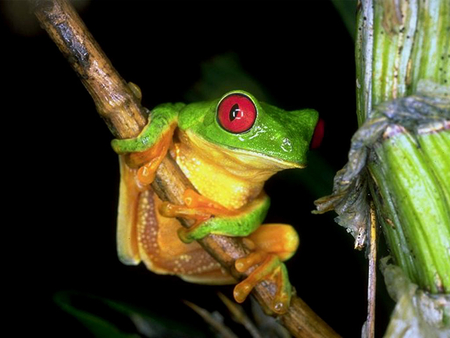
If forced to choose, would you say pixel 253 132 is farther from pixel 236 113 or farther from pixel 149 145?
pixel 149 145

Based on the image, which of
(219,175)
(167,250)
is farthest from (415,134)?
(167,250)

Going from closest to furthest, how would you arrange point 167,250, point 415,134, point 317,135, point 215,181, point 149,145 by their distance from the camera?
1. point 415,134
2. point 149,145
3. point 317,135
4. point 215,181
5. point 167,250

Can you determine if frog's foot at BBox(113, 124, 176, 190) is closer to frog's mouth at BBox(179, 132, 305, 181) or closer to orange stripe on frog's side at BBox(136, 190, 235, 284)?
frog's mouth at BBox(179, 132, 305, 181)

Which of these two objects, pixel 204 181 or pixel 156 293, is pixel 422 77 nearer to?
pixel 204 181

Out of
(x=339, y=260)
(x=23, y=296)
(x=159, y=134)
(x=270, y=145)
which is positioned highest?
(x=159, y=134)

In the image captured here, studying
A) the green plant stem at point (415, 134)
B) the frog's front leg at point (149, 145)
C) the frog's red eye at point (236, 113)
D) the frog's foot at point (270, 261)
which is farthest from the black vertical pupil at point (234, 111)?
the green plant stem at point (415, 134)

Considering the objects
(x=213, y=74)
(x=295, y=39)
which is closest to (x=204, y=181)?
(x=213, y=74)
